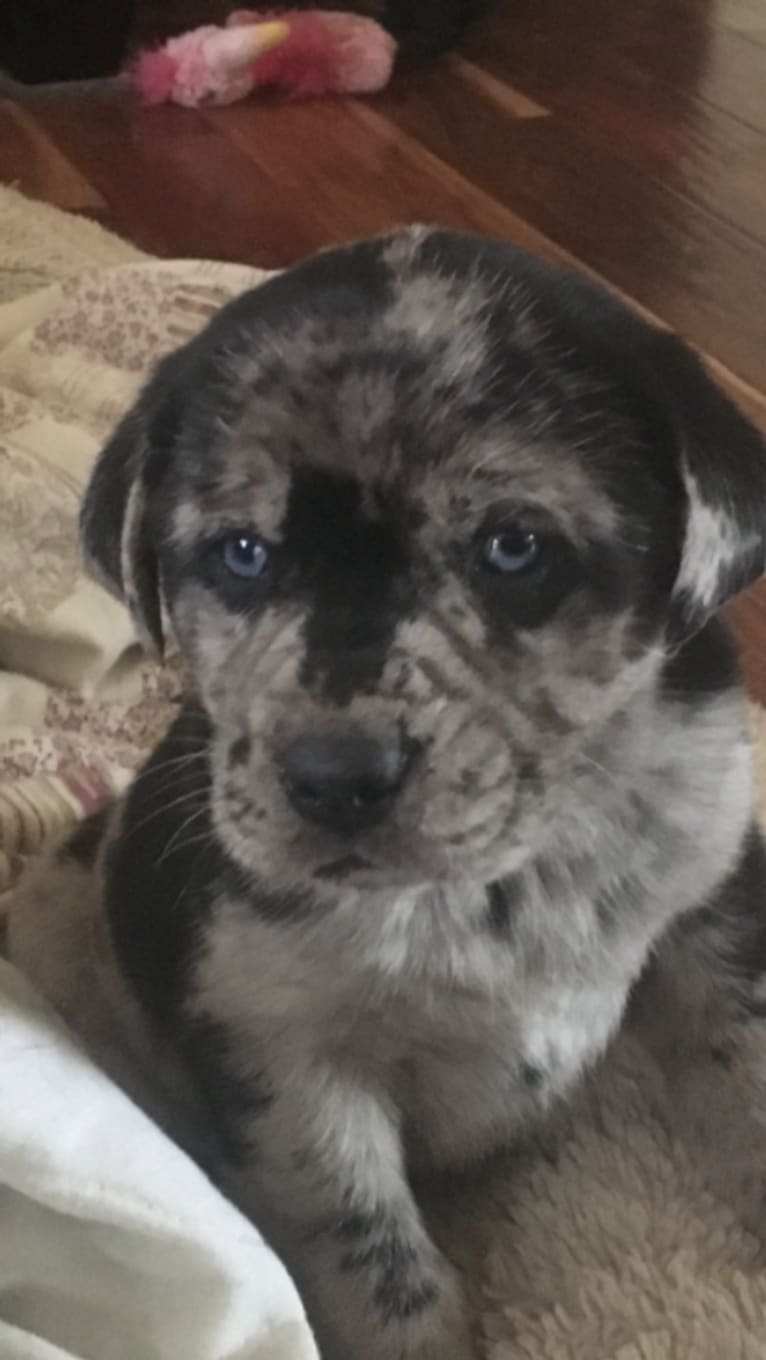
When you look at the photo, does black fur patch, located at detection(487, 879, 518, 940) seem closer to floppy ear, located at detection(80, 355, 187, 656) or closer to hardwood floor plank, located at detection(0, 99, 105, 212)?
floppy ear, located at detection(80, 355, 187, 656)

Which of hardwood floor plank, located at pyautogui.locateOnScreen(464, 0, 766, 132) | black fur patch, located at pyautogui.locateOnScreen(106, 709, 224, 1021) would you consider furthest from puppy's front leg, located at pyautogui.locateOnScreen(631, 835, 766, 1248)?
hardwood floor plank, located at pyautogui.locateOnScreen(464, 0, 766, 132)

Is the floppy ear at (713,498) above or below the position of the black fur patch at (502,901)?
above

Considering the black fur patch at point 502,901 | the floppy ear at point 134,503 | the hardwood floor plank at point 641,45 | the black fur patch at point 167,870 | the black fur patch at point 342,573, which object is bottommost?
the hardwood floor plank at point 641,45

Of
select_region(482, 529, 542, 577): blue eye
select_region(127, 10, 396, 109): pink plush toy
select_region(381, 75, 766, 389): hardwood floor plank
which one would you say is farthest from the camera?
select_region(127, 10, 396, 109): pink plush toy

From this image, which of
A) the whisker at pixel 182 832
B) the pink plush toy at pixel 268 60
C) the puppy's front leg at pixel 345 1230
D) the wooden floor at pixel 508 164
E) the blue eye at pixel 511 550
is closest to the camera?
the blue eye at pixel 511 550

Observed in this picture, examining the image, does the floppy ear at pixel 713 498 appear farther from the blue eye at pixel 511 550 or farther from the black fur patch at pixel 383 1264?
the black fur patch at pixel 383 1264

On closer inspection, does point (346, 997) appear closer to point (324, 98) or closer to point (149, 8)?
point (324, 98)

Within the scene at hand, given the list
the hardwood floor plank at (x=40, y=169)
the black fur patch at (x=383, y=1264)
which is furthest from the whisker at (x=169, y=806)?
the hardwood floor plank at (x=40, y=169)
